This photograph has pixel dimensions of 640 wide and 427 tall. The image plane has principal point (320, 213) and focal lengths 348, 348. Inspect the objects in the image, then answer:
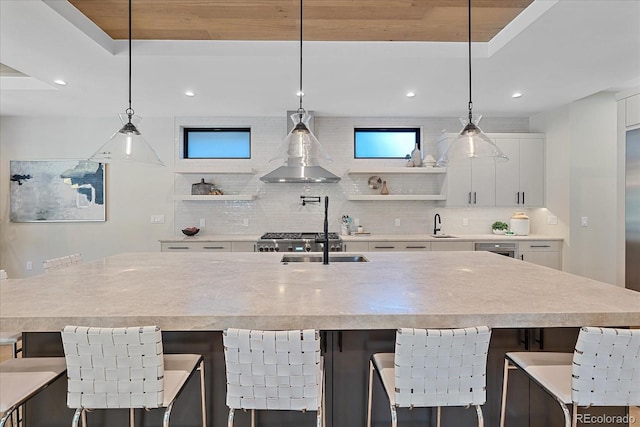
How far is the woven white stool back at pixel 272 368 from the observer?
120 centimetres

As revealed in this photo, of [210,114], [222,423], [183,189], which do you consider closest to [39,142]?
[183,189]

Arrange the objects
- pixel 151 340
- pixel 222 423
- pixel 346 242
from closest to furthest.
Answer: pixel 151 340
pixel 222 423
pixel 346 242

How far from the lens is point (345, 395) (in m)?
1.73

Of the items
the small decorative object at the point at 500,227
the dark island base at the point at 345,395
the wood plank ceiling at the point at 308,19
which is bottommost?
the dark island base at the point at 345,395

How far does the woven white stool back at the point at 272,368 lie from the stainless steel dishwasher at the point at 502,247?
3.73 meters

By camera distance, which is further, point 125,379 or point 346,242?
point 346,242

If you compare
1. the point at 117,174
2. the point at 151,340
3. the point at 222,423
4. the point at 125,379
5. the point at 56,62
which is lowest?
the point at 222,423

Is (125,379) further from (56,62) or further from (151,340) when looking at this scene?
(56,62)

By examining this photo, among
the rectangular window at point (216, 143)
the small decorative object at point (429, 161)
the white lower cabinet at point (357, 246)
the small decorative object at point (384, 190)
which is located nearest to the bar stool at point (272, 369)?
the white lower cabinet at point (357, 246)

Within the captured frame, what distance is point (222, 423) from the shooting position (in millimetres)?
1695

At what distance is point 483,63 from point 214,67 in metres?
2.38

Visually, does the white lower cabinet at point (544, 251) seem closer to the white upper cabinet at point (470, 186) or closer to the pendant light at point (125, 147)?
the white upper cabinet at point (470, 186)

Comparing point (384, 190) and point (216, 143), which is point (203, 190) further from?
point (384, 190)

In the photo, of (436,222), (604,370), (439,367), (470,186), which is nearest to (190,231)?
(436,222)
